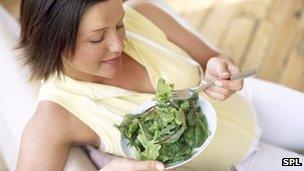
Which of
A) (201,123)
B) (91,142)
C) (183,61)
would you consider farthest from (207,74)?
(91,142)

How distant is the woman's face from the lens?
91 cm

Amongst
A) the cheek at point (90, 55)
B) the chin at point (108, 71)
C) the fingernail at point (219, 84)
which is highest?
the cheek at point (90, 55)

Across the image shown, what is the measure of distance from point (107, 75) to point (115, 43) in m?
0.09

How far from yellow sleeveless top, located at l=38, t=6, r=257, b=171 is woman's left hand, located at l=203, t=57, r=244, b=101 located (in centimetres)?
7

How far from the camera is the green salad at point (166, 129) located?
2.91ft

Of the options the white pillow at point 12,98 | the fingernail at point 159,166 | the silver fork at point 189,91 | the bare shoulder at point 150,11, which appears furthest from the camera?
the bare shoulder at point 150,11

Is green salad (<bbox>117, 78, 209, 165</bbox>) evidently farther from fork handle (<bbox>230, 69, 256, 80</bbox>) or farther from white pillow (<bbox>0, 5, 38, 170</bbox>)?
white pillow (<bbox>0, 5, 38, 170</bbox>)

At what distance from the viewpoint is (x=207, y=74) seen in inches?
43.9

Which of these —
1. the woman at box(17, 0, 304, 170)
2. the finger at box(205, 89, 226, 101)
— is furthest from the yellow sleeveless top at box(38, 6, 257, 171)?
the finger at box(205, 89, 226, 101)

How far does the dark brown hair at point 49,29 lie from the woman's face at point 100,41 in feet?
0.06

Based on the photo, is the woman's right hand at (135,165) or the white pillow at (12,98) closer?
the woman's right hand at (135,165)

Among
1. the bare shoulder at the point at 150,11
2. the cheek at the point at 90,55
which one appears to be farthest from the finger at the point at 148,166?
the bare shoulder at the point at 150,11

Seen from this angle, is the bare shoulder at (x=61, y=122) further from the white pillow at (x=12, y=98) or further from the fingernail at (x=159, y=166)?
the fingernail at (x=159, y=166)

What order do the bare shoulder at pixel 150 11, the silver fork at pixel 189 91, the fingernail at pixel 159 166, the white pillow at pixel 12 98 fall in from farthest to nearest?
the bare shoulder at pixel 150 11 → the white pillow at pixel 12 98 → the silver fork at pixel 189 91 → the fingernail at pixel 159 166
